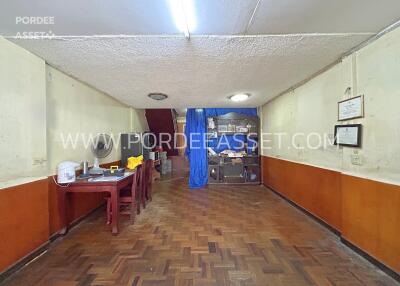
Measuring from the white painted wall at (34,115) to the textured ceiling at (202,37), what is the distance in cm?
19

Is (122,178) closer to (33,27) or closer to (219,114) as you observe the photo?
(33,27)

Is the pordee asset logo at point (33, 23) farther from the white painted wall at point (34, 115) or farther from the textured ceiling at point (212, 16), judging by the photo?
the white painted wall at point (34, 115)

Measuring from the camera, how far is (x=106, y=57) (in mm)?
2365

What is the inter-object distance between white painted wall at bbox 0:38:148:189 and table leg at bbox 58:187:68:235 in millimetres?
327

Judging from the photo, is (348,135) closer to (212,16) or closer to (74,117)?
(212,16)

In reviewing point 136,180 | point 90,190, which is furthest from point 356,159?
point 90,190

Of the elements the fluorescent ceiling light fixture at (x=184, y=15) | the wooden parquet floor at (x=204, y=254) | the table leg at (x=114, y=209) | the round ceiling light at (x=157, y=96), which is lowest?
the wooden parquet floor at (x=204, y=254)

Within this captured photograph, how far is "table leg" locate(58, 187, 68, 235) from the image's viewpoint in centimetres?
272

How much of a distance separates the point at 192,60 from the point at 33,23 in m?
1.50

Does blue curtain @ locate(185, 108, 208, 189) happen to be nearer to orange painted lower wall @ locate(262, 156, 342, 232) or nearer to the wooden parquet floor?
orange painted lower wall @ locate(262, 156, 342, 232)

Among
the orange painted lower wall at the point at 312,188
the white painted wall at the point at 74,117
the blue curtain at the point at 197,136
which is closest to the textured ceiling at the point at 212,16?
the white painted wall at the point at 74,117

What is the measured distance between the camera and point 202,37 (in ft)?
6.48

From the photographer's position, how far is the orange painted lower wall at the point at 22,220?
189 centimetres

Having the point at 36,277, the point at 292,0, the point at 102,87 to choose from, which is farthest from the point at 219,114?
the point at 36,277
